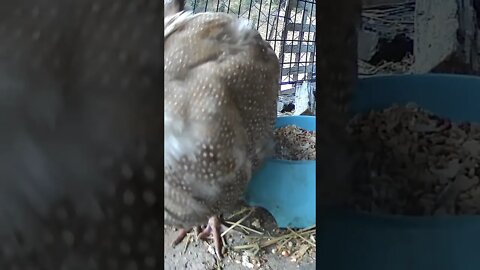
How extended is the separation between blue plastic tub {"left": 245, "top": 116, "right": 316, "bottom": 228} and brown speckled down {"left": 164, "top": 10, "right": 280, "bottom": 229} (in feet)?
0.25

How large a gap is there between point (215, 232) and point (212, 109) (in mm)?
284

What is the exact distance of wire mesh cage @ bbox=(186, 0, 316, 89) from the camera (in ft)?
2.86

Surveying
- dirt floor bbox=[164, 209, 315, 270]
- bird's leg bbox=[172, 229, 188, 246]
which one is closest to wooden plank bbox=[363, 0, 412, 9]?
dirt floor bbox=[164, 209, 315, 270]

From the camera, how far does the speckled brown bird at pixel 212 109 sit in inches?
33.1

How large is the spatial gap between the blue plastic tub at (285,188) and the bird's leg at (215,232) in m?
0.07

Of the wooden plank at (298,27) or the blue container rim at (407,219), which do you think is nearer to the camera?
the blue container rim at (407,219)

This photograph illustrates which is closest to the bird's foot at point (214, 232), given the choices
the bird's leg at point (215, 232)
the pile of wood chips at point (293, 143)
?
the bird's leg at point (215, 232)

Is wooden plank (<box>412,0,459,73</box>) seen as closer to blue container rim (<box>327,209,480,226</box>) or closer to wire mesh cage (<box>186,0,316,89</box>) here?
blue container rim (<box>327,209,480,226</box>)

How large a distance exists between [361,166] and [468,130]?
0.33ft

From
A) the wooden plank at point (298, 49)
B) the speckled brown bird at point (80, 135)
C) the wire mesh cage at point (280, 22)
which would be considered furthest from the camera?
the wire mesh cage at point (280, 22)

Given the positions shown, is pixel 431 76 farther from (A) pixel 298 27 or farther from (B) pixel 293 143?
(B) pixel 293 143

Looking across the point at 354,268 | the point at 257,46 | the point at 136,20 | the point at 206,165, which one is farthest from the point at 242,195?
the point at 136,20

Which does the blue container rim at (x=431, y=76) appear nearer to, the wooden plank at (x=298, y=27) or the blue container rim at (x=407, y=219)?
the blue container rim at (x=407, y=219)

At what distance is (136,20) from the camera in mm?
265
